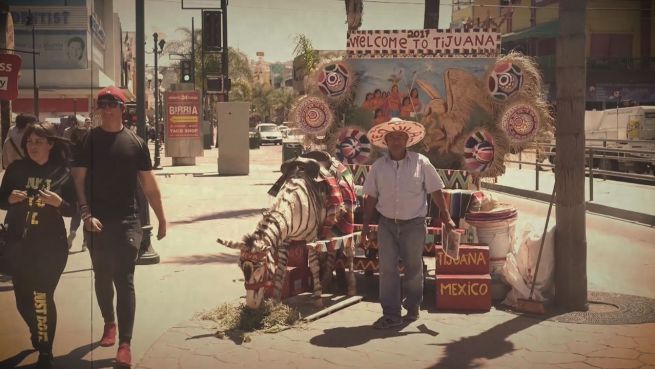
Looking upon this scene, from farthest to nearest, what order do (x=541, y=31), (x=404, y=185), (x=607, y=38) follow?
(x=541, y=31), (x=607, y=38), (x=404, y=185)

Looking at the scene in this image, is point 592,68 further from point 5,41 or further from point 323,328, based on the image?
point 5,41

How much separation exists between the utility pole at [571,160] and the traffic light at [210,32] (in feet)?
30.7

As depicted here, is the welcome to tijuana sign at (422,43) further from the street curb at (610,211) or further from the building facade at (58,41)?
the building facade at (58,41)

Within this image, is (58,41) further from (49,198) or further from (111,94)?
(49,198)

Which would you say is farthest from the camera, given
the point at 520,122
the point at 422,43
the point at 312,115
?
the point at 312,115

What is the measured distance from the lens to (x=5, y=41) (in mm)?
5492

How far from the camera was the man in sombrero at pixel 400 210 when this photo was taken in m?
6.59

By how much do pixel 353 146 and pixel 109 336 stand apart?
14.2ft

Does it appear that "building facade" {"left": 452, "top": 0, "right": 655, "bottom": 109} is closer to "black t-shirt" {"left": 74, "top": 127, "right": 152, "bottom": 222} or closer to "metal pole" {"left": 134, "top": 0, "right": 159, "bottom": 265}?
"metal pole" {"left": 134, "top": 0, "right": 159, "bottom": 265}

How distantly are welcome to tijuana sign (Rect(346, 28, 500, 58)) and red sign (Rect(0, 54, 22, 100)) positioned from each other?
177 inches

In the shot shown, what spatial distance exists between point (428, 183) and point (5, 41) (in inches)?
134

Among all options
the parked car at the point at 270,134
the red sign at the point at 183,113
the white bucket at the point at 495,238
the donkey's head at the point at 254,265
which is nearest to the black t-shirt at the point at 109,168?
the donkey's head at the point at 254,265

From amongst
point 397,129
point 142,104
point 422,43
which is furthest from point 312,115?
point 397,129

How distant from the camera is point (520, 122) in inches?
338
